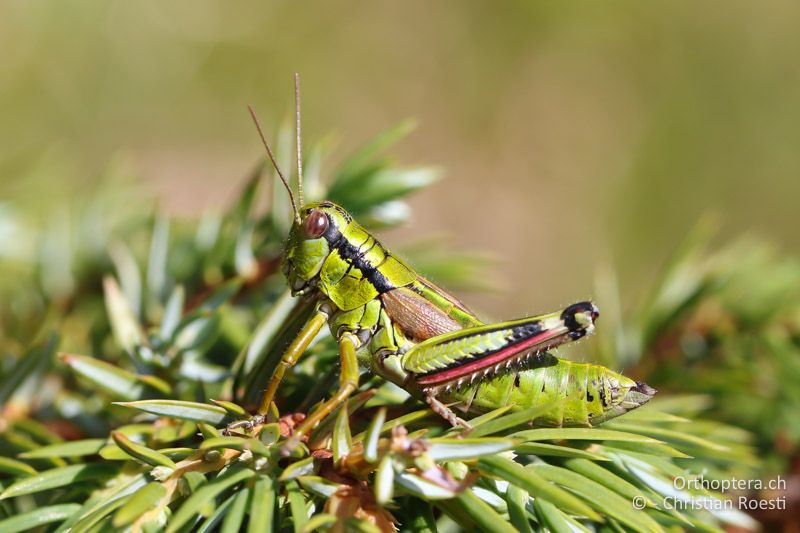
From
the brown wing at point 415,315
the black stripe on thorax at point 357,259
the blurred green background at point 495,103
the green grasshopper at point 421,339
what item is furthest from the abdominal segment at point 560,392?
the blurred green background at point 495,103

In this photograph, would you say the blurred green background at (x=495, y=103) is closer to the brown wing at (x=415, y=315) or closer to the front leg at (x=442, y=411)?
the brown wing at (x=415, y=315)

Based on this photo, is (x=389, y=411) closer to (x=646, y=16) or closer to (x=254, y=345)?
(x=254, y=345)

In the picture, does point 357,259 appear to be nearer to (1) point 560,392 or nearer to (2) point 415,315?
(2) point 415,315

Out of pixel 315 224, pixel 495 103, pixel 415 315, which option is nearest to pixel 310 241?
pixel 315 224

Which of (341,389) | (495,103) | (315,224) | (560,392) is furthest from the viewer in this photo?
(495,103)

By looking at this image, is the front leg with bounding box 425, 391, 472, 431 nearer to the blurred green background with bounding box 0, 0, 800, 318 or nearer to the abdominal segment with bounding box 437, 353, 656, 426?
the abdominal segment with bounding box 437, 353, 656, 426
